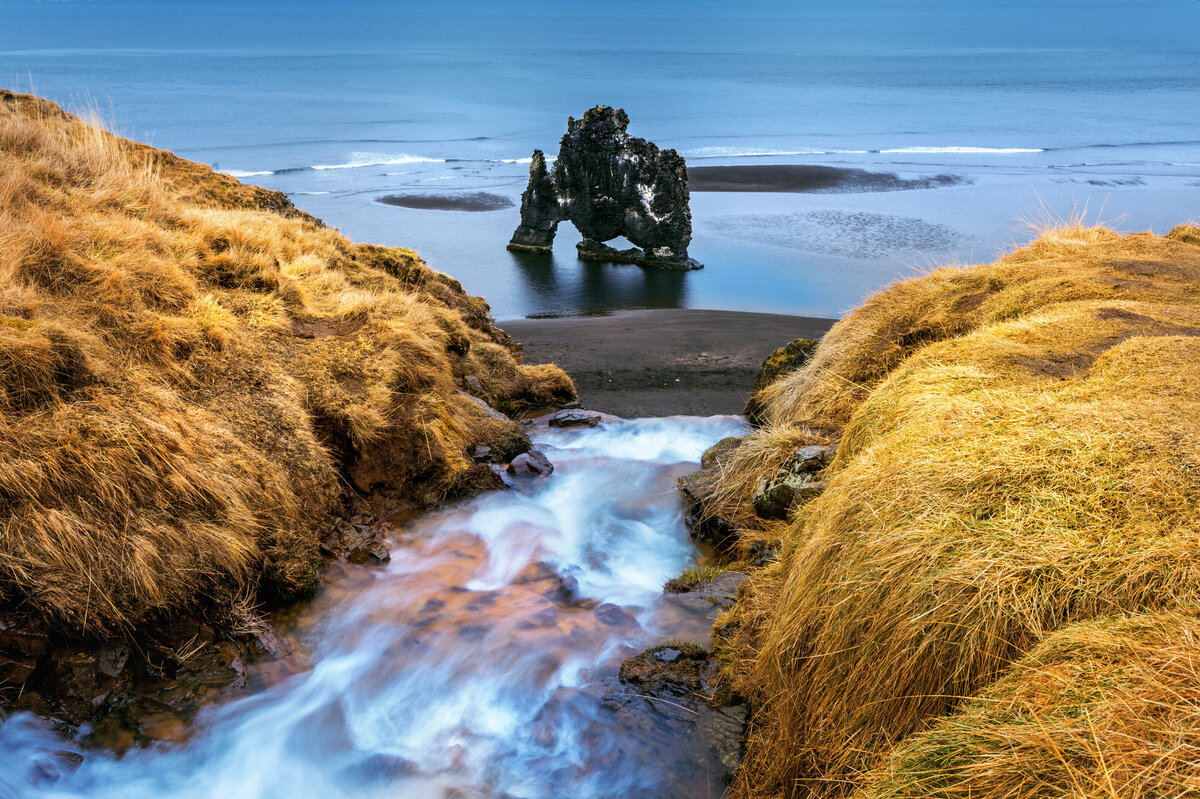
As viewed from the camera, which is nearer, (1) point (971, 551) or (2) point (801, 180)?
(1) point (971, 551)

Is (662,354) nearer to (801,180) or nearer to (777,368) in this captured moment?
(777,368)

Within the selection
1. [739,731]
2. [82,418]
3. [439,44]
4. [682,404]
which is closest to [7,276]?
[82,418]

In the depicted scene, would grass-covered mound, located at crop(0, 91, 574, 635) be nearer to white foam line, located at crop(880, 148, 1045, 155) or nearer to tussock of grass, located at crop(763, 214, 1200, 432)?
tussock of grass, located at crop(763, 214, 1200, 432)

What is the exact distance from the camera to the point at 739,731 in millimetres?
5344

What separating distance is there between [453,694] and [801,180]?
1614 inches

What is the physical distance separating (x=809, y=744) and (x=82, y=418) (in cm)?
604

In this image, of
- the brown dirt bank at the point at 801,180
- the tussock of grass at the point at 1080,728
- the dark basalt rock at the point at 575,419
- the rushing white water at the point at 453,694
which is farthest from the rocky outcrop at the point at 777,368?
the brown dirt bank at the point at 801,180

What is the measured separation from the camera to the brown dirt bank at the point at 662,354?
13.3 meters

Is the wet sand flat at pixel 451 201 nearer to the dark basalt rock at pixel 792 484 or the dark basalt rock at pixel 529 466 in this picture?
the dark basalt rock at pixel 529 466

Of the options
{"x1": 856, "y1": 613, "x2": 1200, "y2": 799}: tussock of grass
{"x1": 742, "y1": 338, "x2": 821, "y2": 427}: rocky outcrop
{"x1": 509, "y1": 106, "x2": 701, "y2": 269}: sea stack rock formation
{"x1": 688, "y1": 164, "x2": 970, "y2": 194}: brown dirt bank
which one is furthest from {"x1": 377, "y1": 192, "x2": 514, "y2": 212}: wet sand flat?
{"x1": 856, "y1": 613, "x2": 1200, "y2": 799}: tussock of grass

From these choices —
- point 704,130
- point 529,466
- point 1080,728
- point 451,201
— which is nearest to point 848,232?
point 451,201

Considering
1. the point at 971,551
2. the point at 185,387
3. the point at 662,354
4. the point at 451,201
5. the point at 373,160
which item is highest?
the point at 373,160

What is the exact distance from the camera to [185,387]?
786 cm

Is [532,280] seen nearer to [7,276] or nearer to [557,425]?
[557,425]
